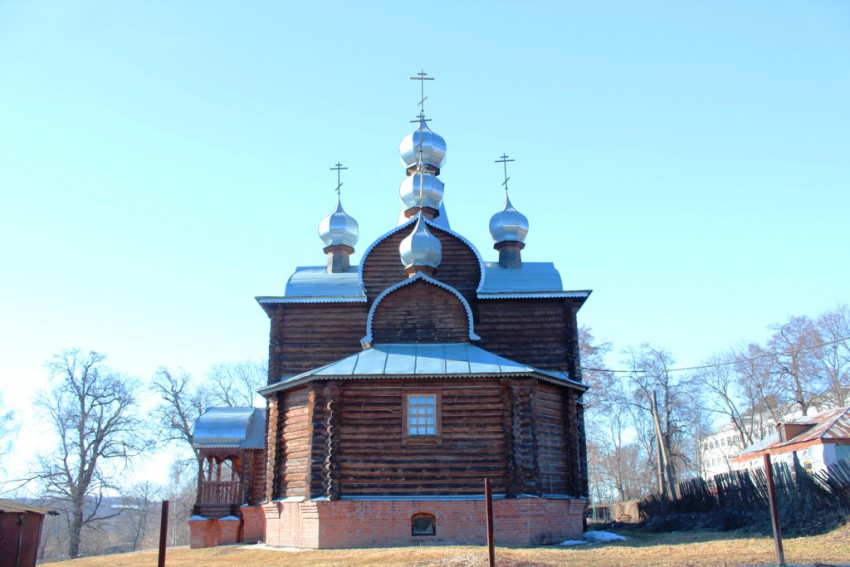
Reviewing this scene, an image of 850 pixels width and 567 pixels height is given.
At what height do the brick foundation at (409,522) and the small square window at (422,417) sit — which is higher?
the small square window at (422,417)

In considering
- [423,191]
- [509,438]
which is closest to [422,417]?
[509,438]

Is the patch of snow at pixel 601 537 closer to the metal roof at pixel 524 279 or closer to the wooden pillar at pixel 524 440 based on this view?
the wooden pillar at pixel 524 440

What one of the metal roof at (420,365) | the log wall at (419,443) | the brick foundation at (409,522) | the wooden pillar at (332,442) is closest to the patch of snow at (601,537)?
the brick foundation at (409,522)

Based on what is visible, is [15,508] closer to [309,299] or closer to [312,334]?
[312,334]

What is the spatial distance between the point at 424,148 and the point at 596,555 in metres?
15.5

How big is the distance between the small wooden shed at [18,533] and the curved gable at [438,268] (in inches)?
398

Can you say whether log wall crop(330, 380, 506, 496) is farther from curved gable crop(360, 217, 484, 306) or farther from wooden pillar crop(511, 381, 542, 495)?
curved gable crop(360, 217, 484, 306)

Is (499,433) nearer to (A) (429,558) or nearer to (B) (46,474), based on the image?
(A) (429,558)

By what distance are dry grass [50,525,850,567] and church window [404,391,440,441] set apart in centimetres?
264

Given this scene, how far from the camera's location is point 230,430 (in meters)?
22.7

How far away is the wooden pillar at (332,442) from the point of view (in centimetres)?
1655

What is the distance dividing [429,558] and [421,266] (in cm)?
876

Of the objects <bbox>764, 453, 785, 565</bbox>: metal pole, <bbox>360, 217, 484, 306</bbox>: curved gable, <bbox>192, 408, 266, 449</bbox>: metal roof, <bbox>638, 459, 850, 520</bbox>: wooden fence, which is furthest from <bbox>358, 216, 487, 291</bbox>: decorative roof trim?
<bbox>764, 453, 785, 565</bbox>: metal pole

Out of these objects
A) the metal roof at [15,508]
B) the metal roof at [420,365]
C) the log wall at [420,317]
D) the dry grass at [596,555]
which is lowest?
the dry grass at [596,555]
